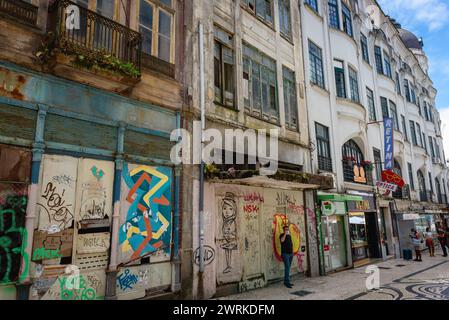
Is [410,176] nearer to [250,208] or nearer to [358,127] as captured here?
[358,127]

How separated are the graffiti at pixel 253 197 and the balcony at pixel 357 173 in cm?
681

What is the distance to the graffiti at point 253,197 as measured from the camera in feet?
32.5

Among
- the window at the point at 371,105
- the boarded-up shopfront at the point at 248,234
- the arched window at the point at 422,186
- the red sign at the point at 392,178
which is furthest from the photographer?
the arched window at the point at 422,186

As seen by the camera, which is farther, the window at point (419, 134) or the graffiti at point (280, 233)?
the window at point (419, 134)

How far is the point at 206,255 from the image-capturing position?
8.30 metres

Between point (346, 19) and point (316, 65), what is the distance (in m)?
5.37

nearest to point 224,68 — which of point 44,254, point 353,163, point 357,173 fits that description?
point 44,254

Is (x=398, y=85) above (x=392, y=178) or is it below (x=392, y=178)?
above

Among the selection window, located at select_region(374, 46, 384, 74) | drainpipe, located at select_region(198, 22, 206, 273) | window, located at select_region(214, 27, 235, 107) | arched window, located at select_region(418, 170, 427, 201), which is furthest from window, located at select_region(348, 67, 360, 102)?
arched window, located at select_region(418, 170, 427, 201)

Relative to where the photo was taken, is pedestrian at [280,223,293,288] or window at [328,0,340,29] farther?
window at [328,0,340,29]

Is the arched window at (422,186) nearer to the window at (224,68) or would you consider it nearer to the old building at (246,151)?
the old building at (246,151)

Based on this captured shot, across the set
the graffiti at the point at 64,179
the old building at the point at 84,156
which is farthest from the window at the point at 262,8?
the graffiti at the point at 64,179

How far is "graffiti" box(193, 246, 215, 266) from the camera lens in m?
8.05

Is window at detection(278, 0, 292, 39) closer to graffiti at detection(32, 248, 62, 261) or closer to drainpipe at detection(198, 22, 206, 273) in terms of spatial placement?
drainpipe at detection(198, 22, 206, 273)
